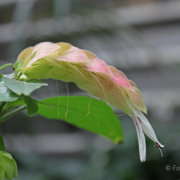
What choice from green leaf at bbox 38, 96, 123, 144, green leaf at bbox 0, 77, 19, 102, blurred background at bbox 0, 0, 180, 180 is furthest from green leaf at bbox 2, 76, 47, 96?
blurred background at bbox 0, 0, 180, 180

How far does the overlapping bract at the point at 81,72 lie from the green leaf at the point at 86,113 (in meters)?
0.09

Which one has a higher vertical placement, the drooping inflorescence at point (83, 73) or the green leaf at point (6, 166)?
the drooping inflorescence at point (83, 73)

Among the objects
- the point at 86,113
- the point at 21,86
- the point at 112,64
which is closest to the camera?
the point at 21,86

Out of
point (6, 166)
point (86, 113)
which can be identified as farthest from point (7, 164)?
point (86, 113)

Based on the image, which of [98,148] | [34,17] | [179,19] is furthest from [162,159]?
[179,19]

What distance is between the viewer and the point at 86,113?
31 centimetres

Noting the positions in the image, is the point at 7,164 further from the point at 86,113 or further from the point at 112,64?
the point at 112,64

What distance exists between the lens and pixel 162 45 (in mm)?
1614

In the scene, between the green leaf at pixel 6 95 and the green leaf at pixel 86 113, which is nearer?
the green leaf at pixel 6 95

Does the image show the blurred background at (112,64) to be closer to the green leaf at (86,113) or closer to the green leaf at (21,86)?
the green leaf at (86,113)

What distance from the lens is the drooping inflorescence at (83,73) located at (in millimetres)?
170

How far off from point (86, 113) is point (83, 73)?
0.14 m

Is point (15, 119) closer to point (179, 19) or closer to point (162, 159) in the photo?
point (162, 159)

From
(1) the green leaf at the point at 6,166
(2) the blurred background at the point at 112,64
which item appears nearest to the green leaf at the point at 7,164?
(1) the green leaf at the point at 6,166
